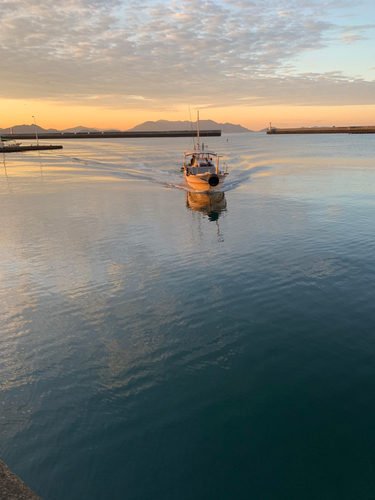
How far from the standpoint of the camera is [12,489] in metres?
5.22

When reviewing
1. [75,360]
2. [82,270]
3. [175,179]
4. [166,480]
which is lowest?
[166,480]

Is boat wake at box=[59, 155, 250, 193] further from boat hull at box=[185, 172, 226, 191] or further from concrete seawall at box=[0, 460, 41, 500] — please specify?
concrete seawall at box=[0, 460, 41, 500]

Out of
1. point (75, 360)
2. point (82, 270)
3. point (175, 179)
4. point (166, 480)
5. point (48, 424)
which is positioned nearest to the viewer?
point (166, 480)

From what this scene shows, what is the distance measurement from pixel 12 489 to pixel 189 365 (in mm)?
5740

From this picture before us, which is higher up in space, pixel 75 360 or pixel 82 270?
pixel 82 270

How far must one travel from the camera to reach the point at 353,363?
1019cm

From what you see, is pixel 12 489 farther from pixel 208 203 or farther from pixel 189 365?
pixel 208 203

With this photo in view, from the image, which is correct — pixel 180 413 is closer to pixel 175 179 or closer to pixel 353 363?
pixel 353 363

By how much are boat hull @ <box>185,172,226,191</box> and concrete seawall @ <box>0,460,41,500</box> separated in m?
36.5

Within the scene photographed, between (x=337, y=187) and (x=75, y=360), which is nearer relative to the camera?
(x=75, y=360)

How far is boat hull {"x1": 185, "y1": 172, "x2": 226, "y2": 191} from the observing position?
130ft

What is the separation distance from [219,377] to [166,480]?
323cm

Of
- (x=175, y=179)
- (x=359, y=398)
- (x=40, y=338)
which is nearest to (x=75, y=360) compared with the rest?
(x=40, y=338)

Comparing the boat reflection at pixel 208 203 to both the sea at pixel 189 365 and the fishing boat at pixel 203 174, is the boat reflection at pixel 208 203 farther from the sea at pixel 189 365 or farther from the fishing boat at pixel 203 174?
the sea at pixel 189 365
